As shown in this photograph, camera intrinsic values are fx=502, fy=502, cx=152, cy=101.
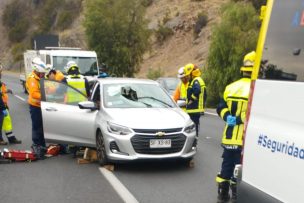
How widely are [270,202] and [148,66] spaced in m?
42.9

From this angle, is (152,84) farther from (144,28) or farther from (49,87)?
(144,28)

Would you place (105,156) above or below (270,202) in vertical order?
below

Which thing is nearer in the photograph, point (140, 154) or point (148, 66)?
point (140, 154)

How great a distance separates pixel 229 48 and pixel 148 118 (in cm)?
1810

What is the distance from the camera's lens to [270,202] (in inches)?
143

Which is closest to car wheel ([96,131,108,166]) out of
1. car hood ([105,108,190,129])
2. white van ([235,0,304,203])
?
car hood ([105,108,190,129])

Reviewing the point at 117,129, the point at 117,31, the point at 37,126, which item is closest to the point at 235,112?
the point at 117,129

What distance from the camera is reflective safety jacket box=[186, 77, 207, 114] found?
9523 millimetres

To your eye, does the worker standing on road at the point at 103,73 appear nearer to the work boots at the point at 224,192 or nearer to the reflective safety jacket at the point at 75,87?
the reflective safety jacket at the point at 75,87

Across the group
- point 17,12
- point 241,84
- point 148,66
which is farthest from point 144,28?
point 17,12

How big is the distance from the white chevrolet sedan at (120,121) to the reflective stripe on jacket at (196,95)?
38 cm

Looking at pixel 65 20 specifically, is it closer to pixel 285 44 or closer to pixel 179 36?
pixel 179 36

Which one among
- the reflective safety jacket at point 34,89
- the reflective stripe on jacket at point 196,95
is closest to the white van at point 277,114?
the reflective stripe on jacket at point 196,95

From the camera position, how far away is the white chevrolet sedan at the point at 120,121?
805 cm
